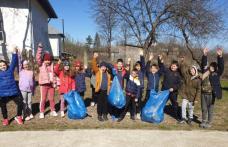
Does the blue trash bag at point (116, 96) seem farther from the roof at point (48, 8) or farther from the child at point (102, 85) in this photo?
the roof at point (48, 8)

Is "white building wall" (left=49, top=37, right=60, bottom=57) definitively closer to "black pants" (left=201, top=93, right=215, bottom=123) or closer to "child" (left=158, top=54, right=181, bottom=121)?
"child" (left=158, top=54, right=181, bottom=121)

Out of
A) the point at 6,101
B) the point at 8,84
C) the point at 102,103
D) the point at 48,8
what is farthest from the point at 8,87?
the point at 48,8

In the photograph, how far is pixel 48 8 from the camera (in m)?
27.6

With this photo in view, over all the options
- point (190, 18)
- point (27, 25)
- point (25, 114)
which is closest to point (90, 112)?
point (25, 114)

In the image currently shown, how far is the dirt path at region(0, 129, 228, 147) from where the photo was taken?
5.93 metres

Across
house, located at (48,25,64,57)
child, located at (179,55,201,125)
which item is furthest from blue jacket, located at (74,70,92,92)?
house, located at (48,25,64,57)

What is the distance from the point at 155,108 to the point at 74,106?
2.02 m

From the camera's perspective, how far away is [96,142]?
19.6 ft

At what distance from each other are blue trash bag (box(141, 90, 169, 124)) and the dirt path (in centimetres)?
106

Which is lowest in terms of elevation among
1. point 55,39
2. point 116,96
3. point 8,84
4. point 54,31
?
point 116,96

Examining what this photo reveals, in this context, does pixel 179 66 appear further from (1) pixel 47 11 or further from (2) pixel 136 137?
(1) pixel 47 11

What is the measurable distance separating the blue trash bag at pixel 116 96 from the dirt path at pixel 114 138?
127 centimetres

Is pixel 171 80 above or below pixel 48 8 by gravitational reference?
below

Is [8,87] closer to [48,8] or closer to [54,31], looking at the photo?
[48,8]
